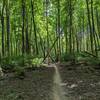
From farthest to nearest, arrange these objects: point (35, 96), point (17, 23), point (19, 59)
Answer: point (17, 23), point (19, 59), point (35, 96)

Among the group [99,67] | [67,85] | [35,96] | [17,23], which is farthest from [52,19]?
[35,96]

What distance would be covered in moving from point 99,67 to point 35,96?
8056mm

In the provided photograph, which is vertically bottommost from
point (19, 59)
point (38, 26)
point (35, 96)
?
point (35, 96)

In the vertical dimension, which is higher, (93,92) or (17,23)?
(17,23)

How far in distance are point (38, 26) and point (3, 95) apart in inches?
1014

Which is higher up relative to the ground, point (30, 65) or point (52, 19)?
point (52, 19)

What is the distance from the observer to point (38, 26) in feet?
112

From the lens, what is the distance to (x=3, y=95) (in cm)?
894

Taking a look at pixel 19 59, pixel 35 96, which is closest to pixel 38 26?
pixel 19 59

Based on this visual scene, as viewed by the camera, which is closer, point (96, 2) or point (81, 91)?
point (81, 91)

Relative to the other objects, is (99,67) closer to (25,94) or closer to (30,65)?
(30,65)

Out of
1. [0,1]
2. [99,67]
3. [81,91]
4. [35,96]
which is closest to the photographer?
[35,96]

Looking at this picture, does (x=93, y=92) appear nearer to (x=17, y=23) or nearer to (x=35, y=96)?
(x=35, y=96)

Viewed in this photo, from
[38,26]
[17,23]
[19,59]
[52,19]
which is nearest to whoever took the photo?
[19,59]
